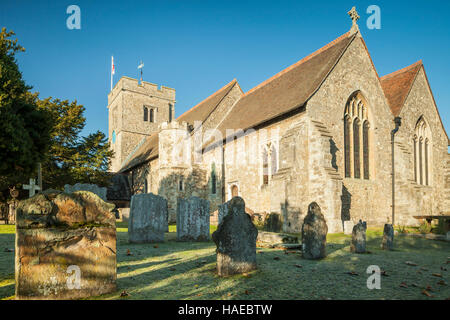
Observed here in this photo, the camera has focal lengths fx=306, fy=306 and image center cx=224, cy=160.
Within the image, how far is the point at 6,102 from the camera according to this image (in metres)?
9.48

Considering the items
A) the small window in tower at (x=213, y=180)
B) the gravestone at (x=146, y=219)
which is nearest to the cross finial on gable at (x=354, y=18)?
the small window in tower at (x=213, y=180)

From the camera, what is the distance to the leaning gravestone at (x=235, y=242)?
5277 mm

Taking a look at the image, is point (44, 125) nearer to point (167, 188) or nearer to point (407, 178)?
point (167, 188)

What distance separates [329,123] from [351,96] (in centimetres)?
282

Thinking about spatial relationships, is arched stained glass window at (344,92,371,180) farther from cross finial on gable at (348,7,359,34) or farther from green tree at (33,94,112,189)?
green tree at (33,94,112,189)

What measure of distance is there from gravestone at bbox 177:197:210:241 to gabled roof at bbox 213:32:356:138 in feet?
25.4

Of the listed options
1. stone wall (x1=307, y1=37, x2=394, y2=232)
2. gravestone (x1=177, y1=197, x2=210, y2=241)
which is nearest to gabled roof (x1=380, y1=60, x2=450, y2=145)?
stone wall (x1=307, y1=37, x2=394, y2=232)

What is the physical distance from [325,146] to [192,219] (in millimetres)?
7565

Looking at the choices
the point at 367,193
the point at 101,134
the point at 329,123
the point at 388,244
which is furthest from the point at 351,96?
the point at 101,134

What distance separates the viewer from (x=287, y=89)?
62.3 ft

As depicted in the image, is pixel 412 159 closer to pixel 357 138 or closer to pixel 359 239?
pixel 357 138

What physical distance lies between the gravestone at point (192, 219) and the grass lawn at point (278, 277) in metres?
2.72

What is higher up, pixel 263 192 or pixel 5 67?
pixel 5 67
